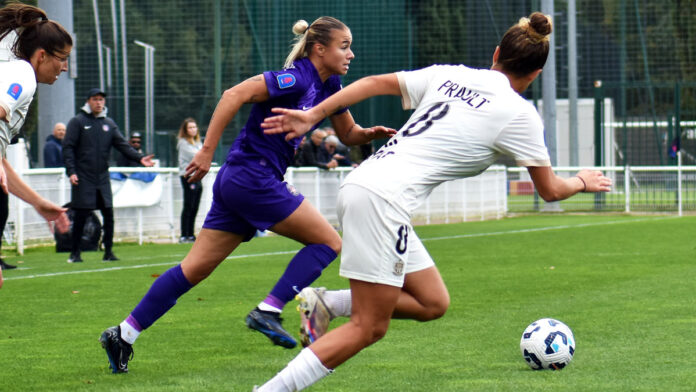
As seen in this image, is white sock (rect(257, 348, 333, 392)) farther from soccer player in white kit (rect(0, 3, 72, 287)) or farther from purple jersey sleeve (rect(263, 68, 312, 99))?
purple jersey sleeve (rect(263, 68, 312, 99))

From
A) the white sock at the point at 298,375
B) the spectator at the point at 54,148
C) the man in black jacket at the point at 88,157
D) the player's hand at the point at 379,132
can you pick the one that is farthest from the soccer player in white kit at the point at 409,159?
the spectator at the point at 54,148

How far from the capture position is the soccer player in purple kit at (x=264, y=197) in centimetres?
573

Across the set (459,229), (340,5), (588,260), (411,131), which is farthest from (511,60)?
(340,5)

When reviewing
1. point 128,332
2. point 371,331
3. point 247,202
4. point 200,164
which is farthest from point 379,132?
point 128,332

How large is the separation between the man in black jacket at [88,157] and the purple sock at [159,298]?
7.46 metres

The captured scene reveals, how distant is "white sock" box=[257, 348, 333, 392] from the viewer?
13.9 feet

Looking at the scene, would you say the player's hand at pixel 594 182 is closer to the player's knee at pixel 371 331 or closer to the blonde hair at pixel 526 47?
the blonde hair at pixel 526 47

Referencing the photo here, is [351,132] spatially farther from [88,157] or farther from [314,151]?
[314,151]

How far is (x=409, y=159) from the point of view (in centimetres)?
438

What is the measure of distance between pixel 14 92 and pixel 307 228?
1869 mm

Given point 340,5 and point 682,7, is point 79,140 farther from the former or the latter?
point 682,7

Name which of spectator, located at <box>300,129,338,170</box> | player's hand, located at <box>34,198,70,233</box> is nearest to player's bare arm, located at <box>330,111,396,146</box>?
player's hand, located at <box>34,198,70,233</box>

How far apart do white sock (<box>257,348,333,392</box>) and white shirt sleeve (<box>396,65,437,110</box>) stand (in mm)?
1083

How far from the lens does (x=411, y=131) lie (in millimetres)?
4473
